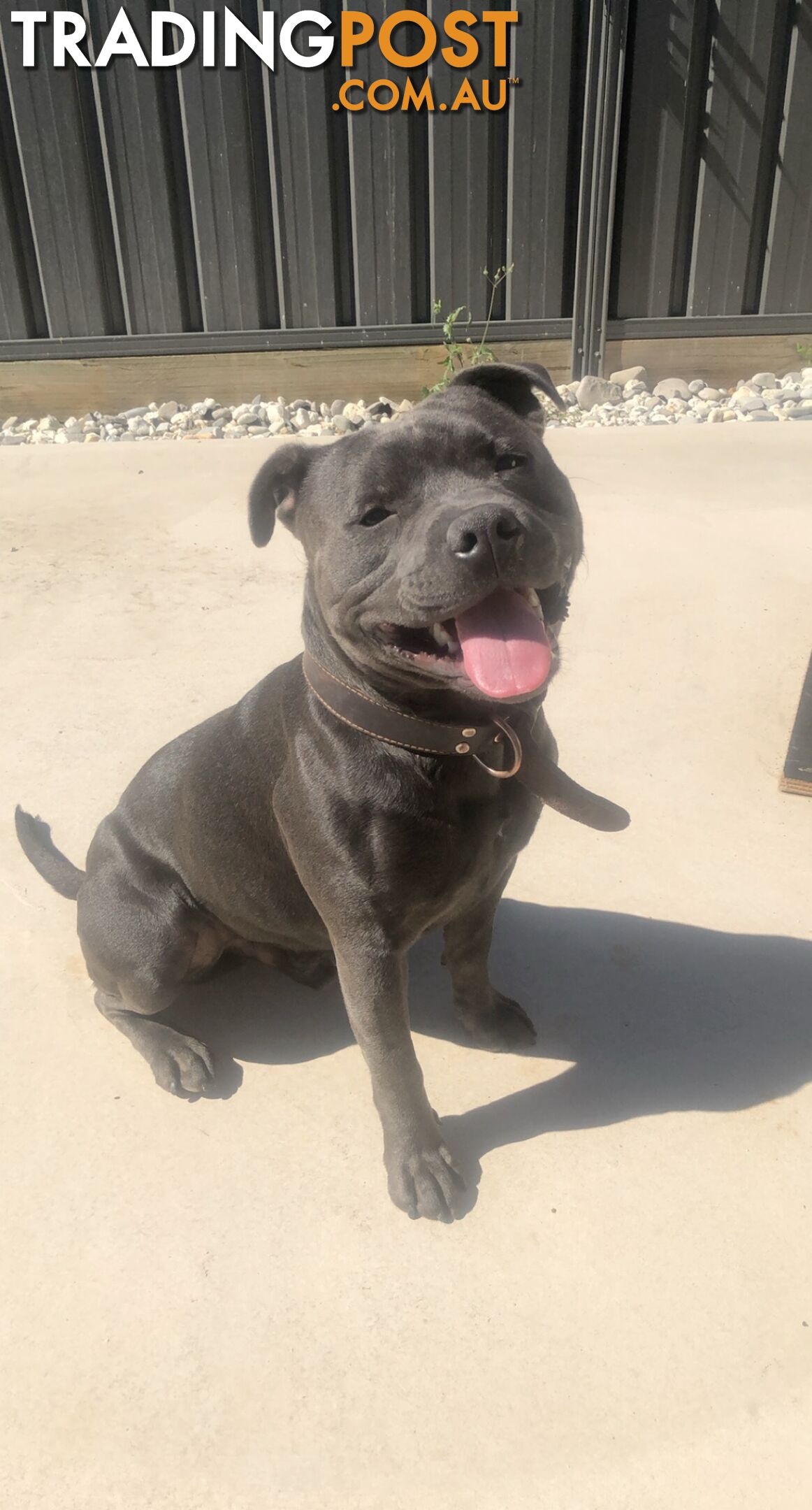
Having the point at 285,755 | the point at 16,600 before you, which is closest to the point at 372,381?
the point at 16,600

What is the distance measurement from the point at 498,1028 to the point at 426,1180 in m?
0.43

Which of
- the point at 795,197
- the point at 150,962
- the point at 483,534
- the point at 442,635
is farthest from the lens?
the point at 795,197

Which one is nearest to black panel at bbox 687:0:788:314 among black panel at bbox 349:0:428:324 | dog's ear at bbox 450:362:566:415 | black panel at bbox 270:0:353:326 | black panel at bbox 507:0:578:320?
black panel at bbox 507:0:578:320

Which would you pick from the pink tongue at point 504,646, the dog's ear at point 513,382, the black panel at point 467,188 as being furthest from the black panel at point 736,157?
the pink tongue at point 504,646

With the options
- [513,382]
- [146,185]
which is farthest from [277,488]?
[146,185]

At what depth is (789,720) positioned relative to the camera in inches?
131

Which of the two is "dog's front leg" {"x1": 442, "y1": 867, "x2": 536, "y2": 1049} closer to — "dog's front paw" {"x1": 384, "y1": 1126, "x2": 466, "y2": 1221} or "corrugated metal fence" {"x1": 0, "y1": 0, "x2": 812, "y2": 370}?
"dog's front paw" {"x1": 384, "y1": 1126, "x2": 466, "y2": 1221}

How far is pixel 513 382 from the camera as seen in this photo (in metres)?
2.18

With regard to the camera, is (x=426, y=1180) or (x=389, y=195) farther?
(x=389, y=195)

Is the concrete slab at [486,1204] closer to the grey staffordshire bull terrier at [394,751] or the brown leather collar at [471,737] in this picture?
the grey staffordshire bull terrier at [394,751]

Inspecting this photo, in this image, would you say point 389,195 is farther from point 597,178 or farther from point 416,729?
point 416,729

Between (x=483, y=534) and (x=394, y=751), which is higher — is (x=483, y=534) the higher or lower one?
the higher one

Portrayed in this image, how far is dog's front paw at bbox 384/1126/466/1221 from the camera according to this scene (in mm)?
1941

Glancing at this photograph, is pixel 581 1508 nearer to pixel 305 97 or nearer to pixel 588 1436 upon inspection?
pixel 588 1436
